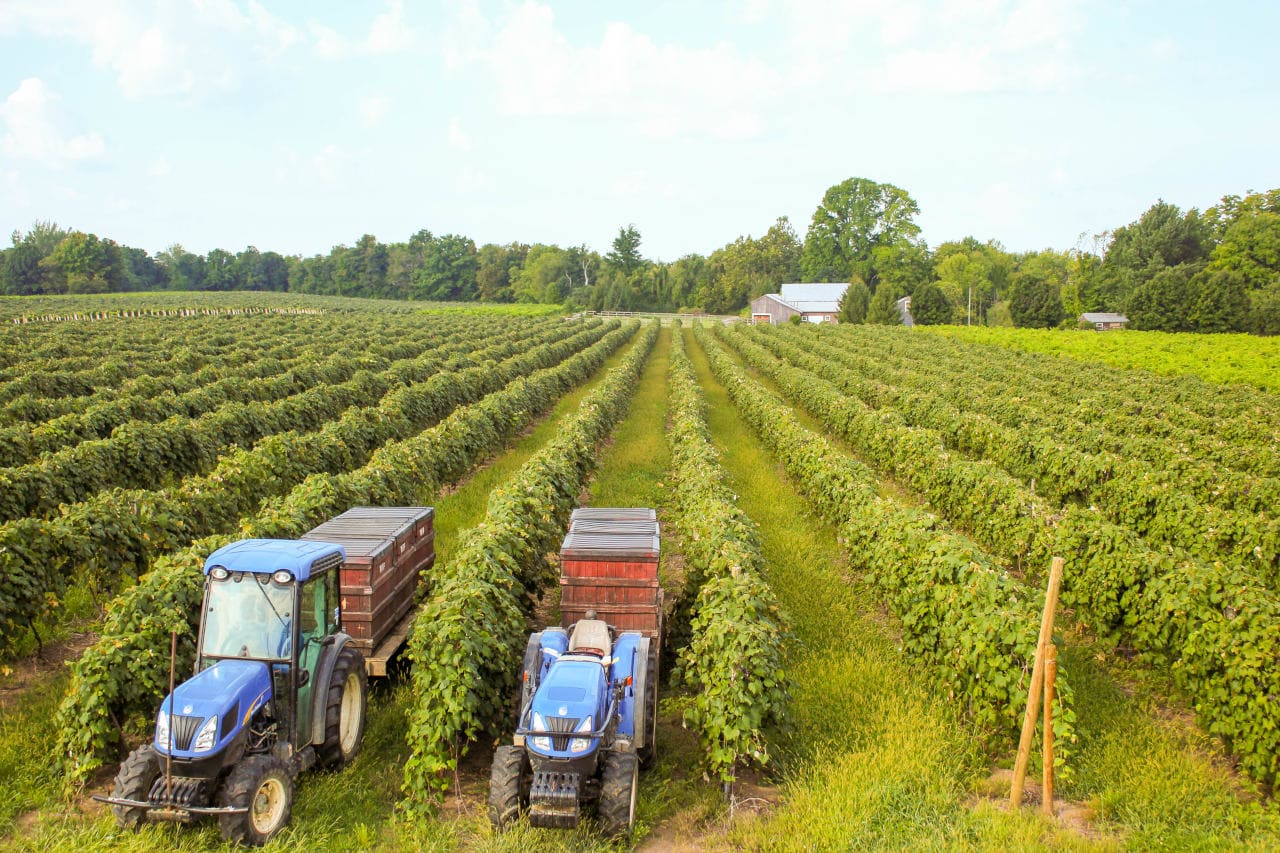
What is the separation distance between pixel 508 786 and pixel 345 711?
6.31 feet

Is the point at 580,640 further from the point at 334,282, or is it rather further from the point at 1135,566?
the point at 334,282

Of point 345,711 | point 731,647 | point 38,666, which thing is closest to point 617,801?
point 731,647

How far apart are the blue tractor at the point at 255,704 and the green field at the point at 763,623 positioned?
0.36 m

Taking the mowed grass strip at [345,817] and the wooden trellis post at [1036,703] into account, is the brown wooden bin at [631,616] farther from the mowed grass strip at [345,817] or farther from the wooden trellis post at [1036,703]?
the wooden trellis post at [1036,703]

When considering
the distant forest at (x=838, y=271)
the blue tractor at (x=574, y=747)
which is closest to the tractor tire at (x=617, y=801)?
the blue tractor at (x=574, y=747)

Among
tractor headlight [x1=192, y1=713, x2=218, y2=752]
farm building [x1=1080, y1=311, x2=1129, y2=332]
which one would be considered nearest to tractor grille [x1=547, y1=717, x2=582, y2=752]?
tractor headlight [x1=192, y1=713, x2=218, y2=752]

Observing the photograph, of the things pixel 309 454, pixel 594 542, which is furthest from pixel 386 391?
pixel 594 542

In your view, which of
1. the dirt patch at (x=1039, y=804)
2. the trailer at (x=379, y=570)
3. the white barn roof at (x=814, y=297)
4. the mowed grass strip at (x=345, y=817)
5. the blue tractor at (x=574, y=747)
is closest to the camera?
the mowed grass strip at (x=345, y=817)

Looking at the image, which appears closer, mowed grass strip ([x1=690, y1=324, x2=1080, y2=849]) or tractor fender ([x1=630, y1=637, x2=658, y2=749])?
mowed grass strip ([x1=690, y1=324, x2=1080, y2=849])

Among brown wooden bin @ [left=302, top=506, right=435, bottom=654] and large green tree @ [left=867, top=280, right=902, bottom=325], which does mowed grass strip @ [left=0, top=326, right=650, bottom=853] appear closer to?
brown wooden bin @ [left=302, top=506, right=435, bottom=654]

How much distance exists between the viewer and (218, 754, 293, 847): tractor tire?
5.22 meters

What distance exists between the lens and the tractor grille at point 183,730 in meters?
5.17

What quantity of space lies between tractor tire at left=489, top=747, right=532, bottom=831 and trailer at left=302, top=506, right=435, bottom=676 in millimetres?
2094

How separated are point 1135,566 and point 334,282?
5843 inches
